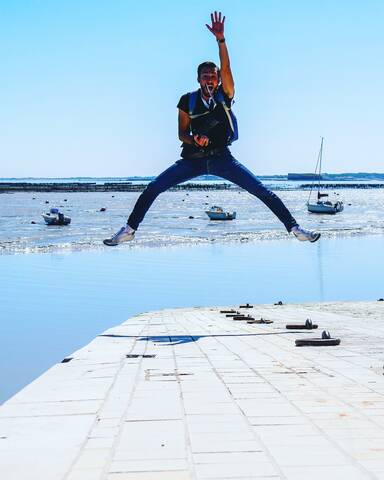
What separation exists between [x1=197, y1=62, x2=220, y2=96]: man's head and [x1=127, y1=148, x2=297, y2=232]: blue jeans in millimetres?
661

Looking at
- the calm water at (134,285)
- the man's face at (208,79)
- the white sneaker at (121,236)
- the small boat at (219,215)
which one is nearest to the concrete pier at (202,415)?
the white sneaker at (121,236)

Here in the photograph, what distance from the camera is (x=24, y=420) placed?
232 inches

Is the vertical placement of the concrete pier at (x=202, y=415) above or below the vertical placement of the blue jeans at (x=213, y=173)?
below

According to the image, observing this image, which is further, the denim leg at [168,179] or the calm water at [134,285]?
the calm water at [134,285]

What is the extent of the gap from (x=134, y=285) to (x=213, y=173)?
21.1 m

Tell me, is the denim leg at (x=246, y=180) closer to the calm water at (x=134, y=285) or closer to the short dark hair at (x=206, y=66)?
the short dark hair at (x=206, y=66)

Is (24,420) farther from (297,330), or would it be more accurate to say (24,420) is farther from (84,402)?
(297,330)

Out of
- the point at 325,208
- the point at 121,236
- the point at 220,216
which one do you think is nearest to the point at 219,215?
the point at 220,216

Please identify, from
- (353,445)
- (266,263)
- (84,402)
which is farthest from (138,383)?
(266,263)

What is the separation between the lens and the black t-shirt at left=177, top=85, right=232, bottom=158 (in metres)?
8.58

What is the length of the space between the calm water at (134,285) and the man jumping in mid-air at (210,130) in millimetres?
5082

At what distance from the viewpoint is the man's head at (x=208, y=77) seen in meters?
8.58

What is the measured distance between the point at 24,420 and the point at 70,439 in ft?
2.62

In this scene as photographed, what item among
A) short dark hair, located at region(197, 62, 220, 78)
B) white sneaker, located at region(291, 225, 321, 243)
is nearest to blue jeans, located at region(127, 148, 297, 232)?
white sneaker, located at region(291, 225, 321, 243)
